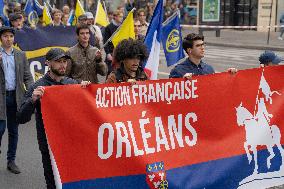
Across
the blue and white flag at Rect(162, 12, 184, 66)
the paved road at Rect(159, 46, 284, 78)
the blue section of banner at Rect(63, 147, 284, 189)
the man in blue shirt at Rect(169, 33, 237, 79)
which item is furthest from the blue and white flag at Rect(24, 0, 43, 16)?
the blue section of banner at Rect(63, 147, 284, 189)

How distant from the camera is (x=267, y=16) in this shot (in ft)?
102

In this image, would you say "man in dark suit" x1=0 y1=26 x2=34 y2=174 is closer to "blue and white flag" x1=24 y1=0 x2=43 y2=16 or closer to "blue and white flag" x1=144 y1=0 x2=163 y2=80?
"blue and white flag" x1=144 y1=0 x2=163 y2=80

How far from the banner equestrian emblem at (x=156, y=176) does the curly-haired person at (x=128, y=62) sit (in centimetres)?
76

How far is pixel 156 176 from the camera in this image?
16.1 ft

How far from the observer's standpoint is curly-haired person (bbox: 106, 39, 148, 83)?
17.1 feet

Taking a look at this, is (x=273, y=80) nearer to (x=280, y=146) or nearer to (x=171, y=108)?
(x=280, y=146)

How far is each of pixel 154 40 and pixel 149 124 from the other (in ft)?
9.35

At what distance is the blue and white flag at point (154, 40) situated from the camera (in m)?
7.63

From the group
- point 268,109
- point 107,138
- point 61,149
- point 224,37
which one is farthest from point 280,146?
point 224,37

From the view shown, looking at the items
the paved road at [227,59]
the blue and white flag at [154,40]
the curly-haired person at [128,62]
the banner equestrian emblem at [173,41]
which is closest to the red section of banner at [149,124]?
the curly-haired person at [128,62]

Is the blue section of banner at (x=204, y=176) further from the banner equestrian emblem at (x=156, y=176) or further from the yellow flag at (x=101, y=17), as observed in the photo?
the yellow flag at (x=101, y=17)

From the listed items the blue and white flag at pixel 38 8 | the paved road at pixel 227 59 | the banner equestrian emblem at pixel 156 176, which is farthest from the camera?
the paved road at pixel 227 59

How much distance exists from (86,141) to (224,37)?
24.0 metres

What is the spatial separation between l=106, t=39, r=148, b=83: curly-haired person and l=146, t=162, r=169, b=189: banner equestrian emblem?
764 mm
